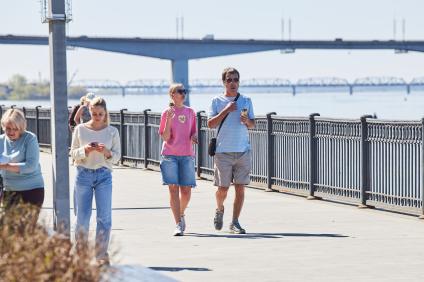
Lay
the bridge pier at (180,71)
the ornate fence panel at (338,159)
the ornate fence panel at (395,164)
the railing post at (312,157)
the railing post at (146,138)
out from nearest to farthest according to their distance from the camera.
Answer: the ornate fence panel at (395,164), the ornate fence panel at (338,159), the railing post at (312,157), the railing post at (146,138), the bridge pier at (180,71)

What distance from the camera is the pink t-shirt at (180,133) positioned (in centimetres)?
1406

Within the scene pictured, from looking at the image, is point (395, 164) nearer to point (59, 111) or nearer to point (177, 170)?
point (177, 170)

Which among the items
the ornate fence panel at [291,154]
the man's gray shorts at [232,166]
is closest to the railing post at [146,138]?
the ornate fence panel at [291,154]

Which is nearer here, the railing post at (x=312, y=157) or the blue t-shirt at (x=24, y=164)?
the blue t-shirt at (x=24, y=164)

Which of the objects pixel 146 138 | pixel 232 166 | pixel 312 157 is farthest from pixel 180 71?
pixel 232 166

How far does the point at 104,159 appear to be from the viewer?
11.5 m

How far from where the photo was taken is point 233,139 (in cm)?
1422

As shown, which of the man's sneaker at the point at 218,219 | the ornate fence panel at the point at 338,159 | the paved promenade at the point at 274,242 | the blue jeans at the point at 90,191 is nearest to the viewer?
the paved promenade at the point at 274,242

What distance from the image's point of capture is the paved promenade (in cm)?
1116

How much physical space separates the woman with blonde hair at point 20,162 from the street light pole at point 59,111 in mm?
169

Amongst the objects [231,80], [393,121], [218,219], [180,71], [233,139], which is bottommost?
[218,219]

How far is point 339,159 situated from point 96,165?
7.02 meters

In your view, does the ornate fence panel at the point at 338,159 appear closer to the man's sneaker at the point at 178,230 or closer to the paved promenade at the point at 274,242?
the paved promenade at the point at 274,242

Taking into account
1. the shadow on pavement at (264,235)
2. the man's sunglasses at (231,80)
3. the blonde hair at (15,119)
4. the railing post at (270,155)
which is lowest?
the shadow on pavement at (264,235)
